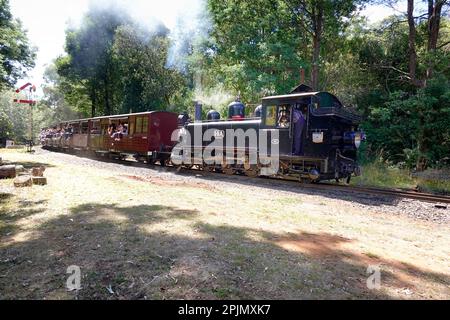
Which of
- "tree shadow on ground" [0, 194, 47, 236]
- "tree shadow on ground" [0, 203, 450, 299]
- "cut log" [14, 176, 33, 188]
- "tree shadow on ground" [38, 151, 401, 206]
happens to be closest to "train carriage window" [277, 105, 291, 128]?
"tree shadow on ground" [38, 151, 401, 206]

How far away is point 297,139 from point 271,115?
4.70 ft

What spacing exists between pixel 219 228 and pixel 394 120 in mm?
14789

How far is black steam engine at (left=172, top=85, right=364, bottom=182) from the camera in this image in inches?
446

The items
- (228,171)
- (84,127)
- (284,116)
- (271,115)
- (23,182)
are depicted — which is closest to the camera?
(23,182)

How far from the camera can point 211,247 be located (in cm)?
466

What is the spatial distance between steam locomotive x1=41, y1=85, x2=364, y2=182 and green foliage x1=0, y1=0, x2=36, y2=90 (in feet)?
22.5

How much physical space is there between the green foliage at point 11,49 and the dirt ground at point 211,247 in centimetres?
1007

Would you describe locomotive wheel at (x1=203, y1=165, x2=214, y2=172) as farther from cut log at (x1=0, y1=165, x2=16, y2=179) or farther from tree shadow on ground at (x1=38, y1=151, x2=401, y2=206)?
cut log at (x1=0, y1=165, x2=16, y2=179)

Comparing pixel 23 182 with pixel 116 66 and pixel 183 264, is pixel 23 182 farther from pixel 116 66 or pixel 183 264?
pixel 116 66

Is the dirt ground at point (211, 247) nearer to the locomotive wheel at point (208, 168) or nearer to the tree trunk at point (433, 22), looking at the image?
the locomotive wheel at point (208, 168)

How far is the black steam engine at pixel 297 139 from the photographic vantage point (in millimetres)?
11320

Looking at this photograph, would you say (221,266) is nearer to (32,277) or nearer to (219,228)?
(219,228)

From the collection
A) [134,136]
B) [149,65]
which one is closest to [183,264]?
[134,136]
